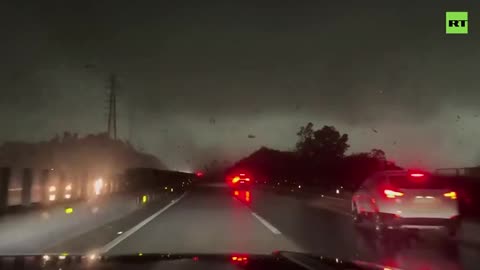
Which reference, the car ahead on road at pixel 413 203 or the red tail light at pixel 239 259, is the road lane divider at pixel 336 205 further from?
the red tail light at pixel 239 259

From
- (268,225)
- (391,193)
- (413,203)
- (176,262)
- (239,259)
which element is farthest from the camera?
(268,225)

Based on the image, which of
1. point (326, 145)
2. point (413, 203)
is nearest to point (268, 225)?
point (413, 203)

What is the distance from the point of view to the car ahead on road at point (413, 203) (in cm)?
1720

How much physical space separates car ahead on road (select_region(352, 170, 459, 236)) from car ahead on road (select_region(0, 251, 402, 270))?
9003 millimetres

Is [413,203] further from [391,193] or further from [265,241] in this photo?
[265,241]

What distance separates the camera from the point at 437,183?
17.8 metres

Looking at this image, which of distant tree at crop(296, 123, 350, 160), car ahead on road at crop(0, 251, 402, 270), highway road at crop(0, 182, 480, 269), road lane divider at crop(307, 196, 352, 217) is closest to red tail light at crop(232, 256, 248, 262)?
car ahead on road at crop(0, 251, 402, 270)

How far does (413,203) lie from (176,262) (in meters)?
10.5

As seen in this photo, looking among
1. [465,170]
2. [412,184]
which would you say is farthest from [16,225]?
[465,170]

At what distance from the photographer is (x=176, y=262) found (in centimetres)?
855

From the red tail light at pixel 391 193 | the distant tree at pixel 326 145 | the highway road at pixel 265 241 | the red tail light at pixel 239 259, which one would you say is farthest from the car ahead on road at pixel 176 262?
the distant tree at pixel 326 145

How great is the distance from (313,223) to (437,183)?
6.39m

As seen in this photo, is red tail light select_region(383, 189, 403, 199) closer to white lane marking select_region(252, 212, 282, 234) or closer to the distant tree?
white lane marking select_region(252, 212, 282, 234)

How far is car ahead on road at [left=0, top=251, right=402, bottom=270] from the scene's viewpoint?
7.66 metres
